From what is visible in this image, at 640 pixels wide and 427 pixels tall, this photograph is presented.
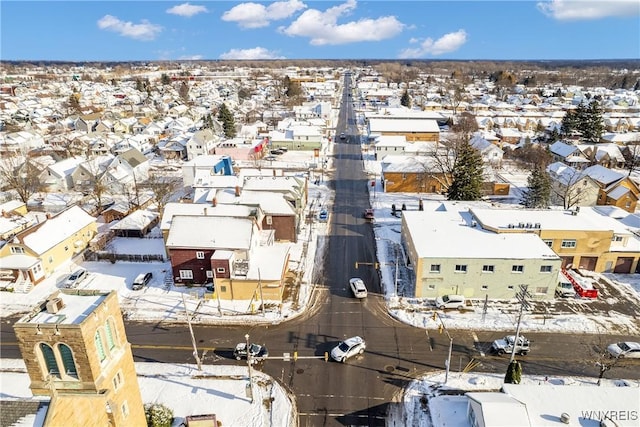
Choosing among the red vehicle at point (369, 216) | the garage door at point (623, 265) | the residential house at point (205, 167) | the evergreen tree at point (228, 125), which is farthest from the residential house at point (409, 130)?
the garage door at point (623, 265)

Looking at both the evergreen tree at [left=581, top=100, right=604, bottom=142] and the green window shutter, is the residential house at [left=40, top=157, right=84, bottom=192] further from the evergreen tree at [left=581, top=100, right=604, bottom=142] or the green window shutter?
the evergreen tree at [left=581, top=100, right=604, bottom=142]

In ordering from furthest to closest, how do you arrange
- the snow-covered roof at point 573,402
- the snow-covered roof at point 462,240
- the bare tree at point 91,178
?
the bare tree at point 91,178 → the snow-covered roof at point 462,240 → the snow-covered roof at point 573,402

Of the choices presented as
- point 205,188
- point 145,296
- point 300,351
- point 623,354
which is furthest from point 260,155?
point 623,354

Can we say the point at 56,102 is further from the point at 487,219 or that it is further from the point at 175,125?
the point at 487,219


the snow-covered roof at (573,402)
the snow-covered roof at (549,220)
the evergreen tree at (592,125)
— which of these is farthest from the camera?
the evergreen tree at (592,125)

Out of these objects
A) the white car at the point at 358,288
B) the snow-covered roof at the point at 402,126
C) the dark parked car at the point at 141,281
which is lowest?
the white car at the point at 358,288

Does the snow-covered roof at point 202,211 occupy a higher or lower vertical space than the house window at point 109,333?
lower

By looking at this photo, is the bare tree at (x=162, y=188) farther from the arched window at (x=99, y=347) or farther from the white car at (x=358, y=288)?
the arched window at (x=99, y=347)

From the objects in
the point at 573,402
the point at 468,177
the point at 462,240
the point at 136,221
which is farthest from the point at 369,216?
the point at 573,402
